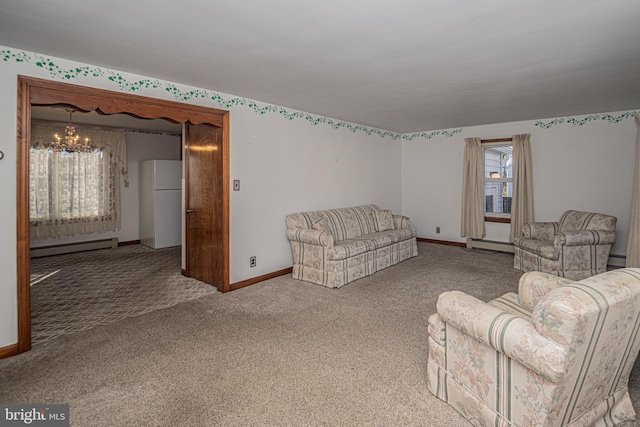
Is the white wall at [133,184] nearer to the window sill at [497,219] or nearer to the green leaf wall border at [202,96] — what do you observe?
the green leaf wall border at [202,96]

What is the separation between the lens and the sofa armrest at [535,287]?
213 cm

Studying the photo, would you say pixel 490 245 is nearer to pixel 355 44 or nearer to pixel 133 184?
pixel 355 44

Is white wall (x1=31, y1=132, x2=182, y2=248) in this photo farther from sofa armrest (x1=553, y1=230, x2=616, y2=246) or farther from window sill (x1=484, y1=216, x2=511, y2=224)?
sofa armrest (x1=553, y1=230, x2=616, y2=246)

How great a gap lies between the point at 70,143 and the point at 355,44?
5.08m

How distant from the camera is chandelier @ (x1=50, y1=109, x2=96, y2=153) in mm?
5332

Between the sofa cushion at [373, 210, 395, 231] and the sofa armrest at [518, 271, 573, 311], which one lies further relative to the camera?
the sofa cushion at [373, 210, 395, 231]

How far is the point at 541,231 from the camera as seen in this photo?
16.8 ft

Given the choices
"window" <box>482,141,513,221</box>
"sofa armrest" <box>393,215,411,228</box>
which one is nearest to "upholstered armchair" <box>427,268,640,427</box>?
"sofa armrest" <box>393,215,411,228</box>

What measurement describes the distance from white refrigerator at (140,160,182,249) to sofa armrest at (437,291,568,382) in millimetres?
6081

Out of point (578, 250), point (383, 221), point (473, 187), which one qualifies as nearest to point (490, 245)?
point (473, 187)

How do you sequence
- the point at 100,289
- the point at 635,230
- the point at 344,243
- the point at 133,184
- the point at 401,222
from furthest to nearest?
the point at 133,184 < the point at 401,222 < the point at 344,243 < the point at 100,289 < the point at 635,230

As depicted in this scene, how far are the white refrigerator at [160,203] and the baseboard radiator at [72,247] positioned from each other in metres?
0.61

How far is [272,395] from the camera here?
6.92 ft

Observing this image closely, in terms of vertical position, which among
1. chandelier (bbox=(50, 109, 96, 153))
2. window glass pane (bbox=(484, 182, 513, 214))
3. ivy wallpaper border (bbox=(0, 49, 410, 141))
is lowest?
window glass pane (bbox=(484, 182, 513, 214))
